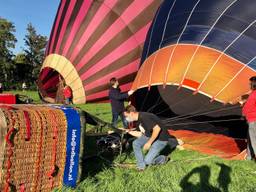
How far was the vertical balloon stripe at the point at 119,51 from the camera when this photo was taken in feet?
32.7

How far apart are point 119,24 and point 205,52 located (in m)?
4.46

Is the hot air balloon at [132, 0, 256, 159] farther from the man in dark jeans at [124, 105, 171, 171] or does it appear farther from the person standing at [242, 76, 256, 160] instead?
the man in dark jeans at [124, 105, 171, 171]

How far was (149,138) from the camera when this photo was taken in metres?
5.54

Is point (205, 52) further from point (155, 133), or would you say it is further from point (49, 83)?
point (49, 83)

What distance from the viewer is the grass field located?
172 inches

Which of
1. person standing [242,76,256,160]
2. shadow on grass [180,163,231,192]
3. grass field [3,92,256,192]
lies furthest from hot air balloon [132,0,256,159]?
shadow on grass [180,163,231,192]

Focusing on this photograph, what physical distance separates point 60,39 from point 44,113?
7.34 m

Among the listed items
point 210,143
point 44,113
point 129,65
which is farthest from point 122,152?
point 129,65

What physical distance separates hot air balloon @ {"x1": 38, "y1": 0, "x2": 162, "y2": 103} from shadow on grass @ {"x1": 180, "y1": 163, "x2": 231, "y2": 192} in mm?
Result: 5275

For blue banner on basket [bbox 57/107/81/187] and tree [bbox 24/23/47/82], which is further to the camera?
tree [bbox 24/23/47/82]

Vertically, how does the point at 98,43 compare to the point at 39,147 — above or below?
above

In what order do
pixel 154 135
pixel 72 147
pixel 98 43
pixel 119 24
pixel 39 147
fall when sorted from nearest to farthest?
pixel 39 147, pixel 72 147, pixel 154 135, pixel 119 24, pixel 98 43

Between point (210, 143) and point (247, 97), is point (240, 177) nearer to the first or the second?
point (247, 97)

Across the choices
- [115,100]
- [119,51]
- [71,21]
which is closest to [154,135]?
[115,100]
